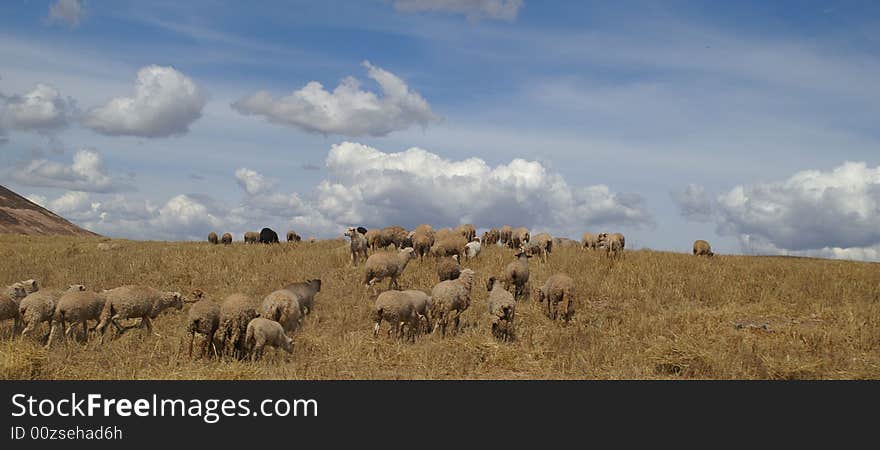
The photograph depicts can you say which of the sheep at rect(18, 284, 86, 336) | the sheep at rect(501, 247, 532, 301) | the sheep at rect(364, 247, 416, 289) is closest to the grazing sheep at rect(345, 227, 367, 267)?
the sheep at rect(364, 247, 416, 289)

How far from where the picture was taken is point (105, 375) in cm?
1020

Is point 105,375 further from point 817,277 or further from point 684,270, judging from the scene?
point 817,277

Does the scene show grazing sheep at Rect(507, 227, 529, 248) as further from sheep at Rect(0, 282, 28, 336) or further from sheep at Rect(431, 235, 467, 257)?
sheep at Rect(0, 282, 28, 336)

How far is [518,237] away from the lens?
2964 centimetres

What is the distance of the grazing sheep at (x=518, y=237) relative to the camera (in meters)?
28.5

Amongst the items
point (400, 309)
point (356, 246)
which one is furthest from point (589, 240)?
point (400, 309)

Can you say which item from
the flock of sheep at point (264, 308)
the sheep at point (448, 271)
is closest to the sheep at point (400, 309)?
the flock of sheep at point (264, 308)

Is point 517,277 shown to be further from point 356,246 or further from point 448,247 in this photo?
point 356,246

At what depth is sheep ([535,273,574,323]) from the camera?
1611 cm

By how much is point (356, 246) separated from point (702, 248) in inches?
729

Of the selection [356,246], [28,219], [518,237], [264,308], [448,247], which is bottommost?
[264,308]

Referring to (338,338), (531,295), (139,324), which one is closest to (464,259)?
(531,295)

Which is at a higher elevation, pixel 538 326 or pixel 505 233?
pixel 505 233

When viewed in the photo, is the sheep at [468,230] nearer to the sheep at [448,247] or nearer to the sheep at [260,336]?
the sheep at [448,247]
